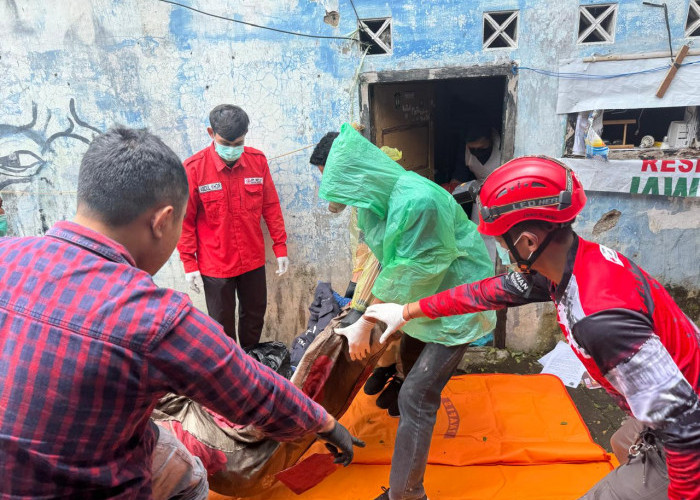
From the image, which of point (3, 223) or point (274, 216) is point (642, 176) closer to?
point (274, 216)

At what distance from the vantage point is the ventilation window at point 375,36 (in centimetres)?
325

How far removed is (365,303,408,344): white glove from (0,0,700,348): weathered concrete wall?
5.28 ft

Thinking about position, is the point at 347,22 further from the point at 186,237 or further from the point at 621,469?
the point at 621,469

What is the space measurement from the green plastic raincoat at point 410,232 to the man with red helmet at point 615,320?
57 cm

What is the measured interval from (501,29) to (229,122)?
1.92 metres

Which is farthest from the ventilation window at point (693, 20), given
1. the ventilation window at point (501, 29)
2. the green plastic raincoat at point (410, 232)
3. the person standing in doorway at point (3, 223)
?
the person standing in doorway at point (3, 223)

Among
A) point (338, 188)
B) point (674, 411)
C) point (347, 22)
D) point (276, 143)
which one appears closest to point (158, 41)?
point (276, 143)

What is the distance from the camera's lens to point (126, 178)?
111 cm

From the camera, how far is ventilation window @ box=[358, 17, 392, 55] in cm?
325

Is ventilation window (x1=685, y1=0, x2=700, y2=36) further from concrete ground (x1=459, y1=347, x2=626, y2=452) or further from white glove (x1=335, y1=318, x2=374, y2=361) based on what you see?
white glove (x1=335, y1=318, x2=374, y2=361)

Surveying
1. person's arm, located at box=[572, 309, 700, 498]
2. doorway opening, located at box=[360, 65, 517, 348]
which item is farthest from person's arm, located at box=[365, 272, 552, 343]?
doorway opening, located at box=[360, 65, 517, 348]

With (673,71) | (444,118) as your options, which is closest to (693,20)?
(673,71)

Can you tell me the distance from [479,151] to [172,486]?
14.3ft

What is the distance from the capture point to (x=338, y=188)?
93.4 inches
